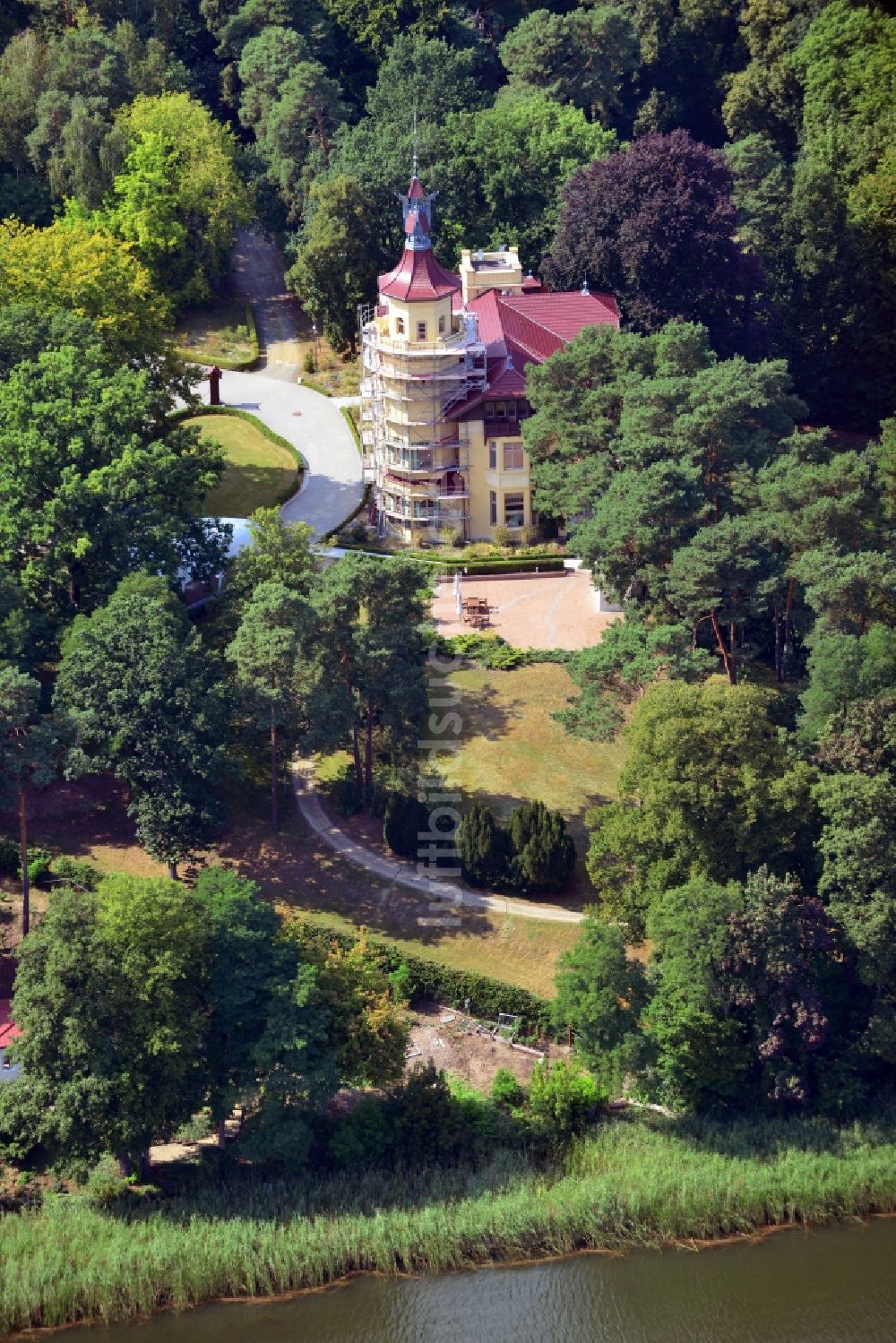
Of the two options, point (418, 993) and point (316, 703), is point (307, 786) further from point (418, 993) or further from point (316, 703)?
point (418, 993)

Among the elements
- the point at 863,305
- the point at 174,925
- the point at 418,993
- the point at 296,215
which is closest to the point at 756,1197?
the point at 418,993

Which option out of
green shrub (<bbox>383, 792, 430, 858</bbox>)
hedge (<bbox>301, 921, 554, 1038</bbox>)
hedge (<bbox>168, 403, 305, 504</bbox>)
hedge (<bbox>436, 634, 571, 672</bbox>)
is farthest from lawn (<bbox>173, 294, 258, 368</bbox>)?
hedge (<bbox>301, 921, 554, 1038</bbox>)

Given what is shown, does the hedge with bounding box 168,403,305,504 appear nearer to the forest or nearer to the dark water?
the forest

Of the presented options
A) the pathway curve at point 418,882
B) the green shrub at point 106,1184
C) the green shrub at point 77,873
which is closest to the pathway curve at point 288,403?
the pathway curve at point 418,882

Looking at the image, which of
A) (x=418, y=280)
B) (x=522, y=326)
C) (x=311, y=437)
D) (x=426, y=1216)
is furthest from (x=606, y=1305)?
(x=311, y=437)

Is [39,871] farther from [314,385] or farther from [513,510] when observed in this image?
[314,385]

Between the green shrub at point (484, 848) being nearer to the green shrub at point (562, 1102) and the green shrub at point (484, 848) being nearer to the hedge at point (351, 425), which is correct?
the green shrub at point (562, 1102)
